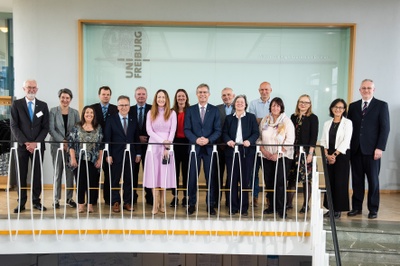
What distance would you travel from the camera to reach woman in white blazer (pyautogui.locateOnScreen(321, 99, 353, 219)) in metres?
4.46

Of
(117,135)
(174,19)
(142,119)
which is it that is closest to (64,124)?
(117,135)

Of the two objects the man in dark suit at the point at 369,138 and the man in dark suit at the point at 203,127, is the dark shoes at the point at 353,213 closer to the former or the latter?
the man in dark suit at the point at 369,138

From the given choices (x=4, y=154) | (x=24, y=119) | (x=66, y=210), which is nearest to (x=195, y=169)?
(x=66, y=210)

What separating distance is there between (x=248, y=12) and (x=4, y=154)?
194 inches

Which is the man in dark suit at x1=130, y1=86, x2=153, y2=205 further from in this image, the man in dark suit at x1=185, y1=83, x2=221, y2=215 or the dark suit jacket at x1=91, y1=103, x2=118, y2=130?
the man in dark suit at x1=185, y1=83, x2=221, y2=215

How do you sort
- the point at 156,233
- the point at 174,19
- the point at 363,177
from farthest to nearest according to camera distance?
the point at 174,19 < the point at 363,177 < the point at 156,233

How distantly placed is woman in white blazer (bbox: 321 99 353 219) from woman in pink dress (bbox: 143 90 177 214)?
6.34 ft

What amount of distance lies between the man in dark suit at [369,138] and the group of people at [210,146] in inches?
0.5

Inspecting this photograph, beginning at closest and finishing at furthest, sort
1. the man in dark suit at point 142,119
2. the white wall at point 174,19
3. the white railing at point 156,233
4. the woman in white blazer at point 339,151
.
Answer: the white railing at point 156,233 → the woman in white blazer at point 339,151 → the man in dark suit at point 142,119 → the white wall at point 174,19

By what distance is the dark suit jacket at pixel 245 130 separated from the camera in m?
4.50

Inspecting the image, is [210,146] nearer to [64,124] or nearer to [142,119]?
[142,119]

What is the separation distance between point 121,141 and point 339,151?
267 cm

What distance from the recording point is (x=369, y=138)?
4.61 metres

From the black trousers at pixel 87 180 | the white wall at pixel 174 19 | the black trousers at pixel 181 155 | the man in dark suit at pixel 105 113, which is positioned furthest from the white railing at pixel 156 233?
the white wall at pixel 174 19
